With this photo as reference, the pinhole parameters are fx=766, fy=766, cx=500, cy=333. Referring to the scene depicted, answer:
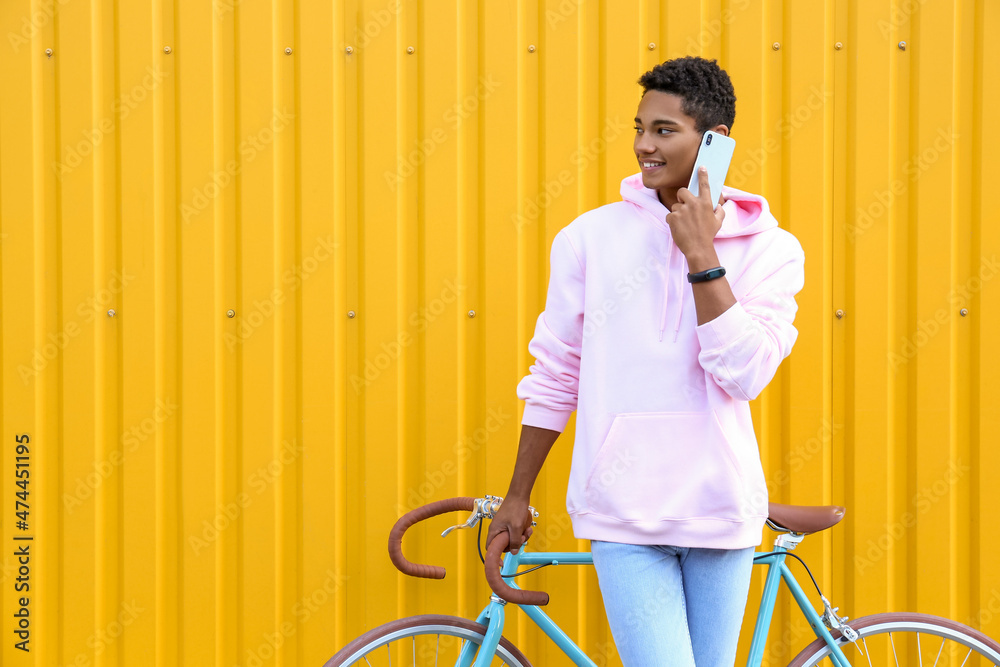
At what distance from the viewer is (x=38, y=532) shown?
8.68ft

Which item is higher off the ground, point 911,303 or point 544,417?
point 911,303

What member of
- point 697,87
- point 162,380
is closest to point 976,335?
point 697,87

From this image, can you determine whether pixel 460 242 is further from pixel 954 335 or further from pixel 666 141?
pixel 954 335

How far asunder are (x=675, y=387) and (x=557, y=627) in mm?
893

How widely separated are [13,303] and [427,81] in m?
1.62

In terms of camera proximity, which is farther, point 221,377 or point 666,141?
point 221,377

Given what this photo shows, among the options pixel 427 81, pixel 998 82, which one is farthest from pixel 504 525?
pixel 998 82

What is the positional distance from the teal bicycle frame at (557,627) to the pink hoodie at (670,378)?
0.41m

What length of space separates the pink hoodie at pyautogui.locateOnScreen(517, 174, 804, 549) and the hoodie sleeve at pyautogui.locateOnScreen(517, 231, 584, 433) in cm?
1

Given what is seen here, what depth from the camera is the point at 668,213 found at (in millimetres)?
1815

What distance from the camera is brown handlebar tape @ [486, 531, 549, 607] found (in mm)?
1882

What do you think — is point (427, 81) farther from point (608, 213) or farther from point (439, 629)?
point (439, 629)

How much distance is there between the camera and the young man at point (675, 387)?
173 cm

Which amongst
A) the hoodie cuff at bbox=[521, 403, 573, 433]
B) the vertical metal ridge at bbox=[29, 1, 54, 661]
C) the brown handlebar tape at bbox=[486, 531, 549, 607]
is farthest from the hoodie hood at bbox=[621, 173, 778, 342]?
the vertical metal ridge at bbox=[29, 1, 54, 661]
